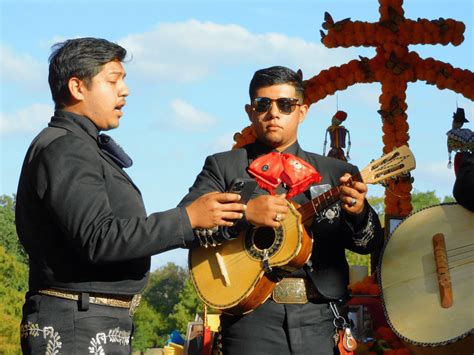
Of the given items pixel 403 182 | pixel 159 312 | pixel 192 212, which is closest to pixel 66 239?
pixel 192 212

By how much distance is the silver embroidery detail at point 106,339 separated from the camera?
3.78m

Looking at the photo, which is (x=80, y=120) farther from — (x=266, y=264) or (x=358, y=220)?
(x=358, y=220)

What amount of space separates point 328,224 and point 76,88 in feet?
5.43

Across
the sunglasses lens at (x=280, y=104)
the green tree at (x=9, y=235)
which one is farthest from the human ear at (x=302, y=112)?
the green tree at (x=9, y=235)

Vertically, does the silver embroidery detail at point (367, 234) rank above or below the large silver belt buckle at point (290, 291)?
above

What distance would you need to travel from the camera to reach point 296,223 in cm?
484

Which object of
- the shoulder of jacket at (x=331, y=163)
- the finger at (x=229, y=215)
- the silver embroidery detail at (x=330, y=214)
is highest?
the shoulder of jacket at (x=331, y=163)

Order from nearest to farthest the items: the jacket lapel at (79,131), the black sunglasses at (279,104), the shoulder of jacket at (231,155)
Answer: the jacket lapel at (79,131) → the black sunglasses at (279,104) → the shoulder of jacket at (231,155)

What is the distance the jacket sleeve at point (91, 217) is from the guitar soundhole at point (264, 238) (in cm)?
120

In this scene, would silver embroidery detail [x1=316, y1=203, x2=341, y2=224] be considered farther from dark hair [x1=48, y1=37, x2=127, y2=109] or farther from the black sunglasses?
dark hair [x1=48, y1=37, x2=127, y2=109]

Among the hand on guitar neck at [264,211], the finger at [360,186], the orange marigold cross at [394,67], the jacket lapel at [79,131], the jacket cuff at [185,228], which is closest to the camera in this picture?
the jacket cuff at [185,228]

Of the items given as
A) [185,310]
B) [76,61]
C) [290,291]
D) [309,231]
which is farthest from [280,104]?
[185,310]

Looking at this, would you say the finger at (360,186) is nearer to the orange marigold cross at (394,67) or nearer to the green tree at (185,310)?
the orange marigold cross at (394,67)

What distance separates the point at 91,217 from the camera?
12.1 ft
